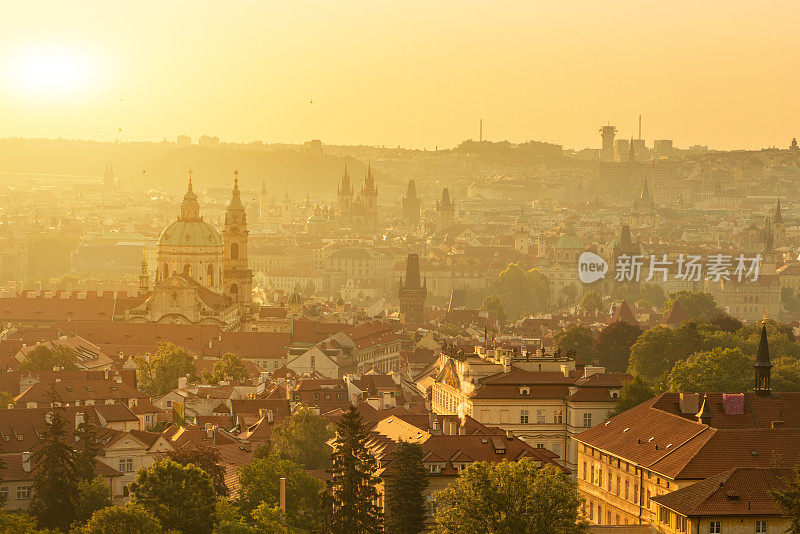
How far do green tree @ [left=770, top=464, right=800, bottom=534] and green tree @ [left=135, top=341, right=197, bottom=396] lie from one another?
4446cm

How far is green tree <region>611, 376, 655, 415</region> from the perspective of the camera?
198 feet

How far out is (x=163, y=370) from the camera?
82.7 meters

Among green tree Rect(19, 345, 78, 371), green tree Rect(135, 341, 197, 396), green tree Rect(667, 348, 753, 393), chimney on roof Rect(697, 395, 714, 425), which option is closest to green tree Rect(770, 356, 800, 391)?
green tree Rect(667, 348, 753, 393)

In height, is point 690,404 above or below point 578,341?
above

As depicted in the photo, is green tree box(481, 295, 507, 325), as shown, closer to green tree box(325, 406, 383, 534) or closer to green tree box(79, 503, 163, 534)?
green tree box(325, 406, 383, 534)

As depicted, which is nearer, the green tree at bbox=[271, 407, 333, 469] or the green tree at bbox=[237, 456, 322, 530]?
the green tree at bbox=[237, 456, 322, 530]

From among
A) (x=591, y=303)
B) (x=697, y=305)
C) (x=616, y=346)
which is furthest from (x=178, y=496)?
(x=591, y=303)

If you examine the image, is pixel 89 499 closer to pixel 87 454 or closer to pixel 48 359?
pixel 87 454

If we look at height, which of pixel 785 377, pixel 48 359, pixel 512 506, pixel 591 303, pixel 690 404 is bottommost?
pixel 591 303

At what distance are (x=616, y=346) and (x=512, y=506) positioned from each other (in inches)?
2137

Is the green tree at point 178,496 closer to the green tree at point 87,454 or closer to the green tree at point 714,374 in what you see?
the green tree at point 87,454

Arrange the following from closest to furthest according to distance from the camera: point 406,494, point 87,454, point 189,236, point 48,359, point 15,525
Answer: point 15,525, point 406,494, point 87,454, point 48,359, point 189,236

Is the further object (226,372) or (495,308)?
(495,308)

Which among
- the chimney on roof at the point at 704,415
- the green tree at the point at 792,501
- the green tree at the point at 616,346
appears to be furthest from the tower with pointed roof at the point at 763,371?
the green tree at the point at 616,346
